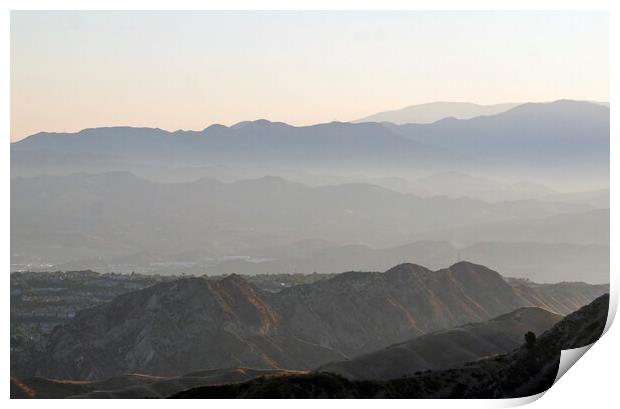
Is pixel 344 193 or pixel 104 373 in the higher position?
pixel 344 193

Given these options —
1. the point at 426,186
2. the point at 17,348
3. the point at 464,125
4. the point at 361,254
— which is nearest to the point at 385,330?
the point at 361,254

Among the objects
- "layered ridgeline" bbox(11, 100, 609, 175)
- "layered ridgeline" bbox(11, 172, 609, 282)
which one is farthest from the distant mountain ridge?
"layered ridgeline" bbox(11, 172, 609, 282)

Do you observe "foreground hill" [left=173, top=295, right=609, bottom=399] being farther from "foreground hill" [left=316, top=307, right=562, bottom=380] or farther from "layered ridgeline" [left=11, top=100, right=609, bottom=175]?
"layered ridgeline" [left=11, top=100, right=609, bottom=175]

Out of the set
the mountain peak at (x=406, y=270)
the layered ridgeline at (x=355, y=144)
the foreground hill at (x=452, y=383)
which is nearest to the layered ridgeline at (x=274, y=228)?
the mountain peak at (x=406, y=270)

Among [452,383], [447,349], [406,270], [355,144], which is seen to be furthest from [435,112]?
[452,383]

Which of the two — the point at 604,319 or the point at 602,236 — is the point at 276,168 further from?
the point at 604,319

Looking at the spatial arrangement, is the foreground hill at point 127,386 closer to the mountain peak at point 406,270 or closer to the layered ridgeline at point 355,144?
the layered ridgeline at point 355,144

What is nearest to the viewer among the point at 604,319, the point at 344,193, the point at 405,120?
the point at 604,319
